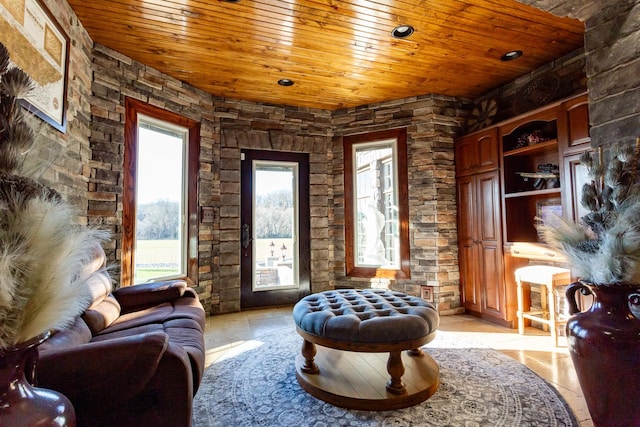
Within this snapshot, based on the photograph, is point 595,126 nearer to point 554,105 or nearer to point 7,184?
point 554,105

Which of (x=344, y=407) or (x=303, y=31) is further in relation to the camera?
(x=303, y=31)

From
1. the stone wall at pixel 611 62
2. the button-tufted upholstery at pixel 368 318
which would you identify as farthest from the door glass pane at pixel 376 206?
the stone wall at pixel 611 62

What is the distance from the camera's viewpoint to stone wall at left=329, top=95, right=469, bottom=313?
150 inches

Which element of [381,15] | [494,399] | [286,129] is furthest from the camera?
[286,129]

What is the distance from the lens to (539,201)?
3.29 meters

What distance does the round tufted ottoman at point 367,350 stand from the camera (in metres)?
1.76

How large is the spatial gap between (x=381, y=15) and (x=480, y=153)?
1.93m

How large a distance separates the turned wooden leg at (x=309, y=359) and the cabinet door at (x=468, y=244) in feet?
7.68

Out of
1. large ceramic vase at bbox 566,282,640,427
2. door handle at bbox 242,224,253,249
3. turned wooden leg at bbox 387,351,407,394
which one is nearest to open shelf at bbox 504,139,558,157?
large ceramic vase at bbox 566,282,640,427

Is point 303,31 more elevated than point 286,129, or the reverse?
point 303,31

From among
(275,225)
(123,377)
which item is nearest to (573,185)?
(275,225)

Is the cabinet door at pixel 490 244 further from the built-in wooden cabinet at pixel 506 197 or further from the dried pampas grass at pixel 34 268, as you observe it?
the dried pampas grass at pixel 34 268

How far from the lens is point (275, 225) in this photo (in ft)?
13.7

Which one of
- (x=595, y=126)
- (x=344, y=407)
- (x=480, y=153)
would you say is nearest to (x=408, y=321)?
(x=344, y=407)
